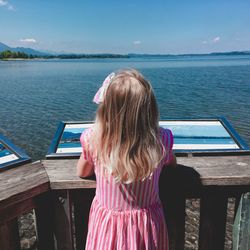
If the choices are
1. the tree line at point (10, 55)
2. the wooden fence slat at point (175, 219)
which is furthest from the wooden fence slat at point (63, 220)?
the tree line at point (10, 55)

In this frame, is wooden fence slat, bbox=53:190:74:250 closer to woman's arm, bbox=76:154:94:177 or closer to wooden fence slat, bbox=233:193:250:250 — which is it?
woman's arm, bbox=76:154:94:177

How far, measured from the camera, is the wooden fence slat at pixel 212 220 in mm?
1565

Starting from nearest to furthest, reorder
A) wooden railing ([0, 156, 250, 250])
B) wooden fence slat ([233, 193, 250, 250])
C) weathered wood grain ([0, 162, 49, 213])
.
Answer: weathered wood grain ([0, 162, 49, 213]) → wooden railing ([0, 156, 250, 250]) → wooden fence slat ([233, 193, 250, 250])

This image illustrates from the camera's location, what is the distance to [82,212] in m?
1.60

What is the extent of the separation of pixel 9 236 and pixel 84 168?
0.49 m

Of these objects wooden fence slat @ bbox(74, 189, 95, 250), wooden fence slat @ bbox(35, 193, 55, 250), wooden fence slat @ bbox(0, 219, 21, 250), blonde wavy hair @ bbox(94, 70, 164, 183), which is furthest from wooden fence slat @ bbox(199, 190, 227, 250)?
wooden fence slat @ bbox(0, 219, 21, 250)

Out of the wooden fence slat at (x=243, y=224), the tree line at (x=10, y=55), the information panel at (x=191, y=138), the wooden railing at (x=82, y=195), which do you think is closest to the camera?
the wooden railing at (x=82, y=195)

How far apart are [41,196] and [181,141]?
826mm

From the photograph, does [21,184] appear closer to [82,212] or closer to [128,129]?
[82,212]

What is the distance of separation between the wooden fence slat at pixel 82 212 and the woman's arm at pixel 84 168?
15cm

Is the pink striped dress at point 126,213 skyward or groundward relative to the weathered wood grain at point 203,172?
groundward

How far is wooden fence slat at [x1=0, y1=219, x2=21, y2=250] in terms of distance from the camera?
1418 mm

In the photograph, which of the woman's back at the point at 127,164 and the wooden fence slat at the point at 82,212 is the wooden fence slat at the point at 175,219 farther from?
the wooden fence slat at the point at 82,212

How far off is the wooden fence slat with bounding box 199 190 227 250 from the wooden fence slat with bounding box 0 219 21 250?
0.94 m
